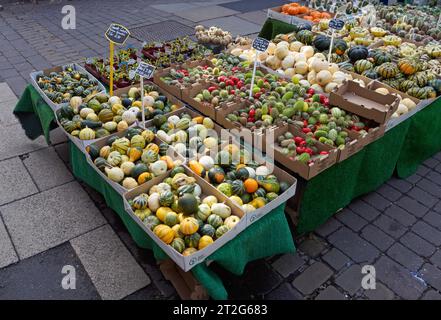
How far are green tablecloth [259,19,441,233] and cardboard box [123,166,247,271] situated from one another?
80 centimetres

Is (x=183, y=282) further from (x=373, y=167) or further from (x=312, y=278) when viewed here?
(x=373, y=167)

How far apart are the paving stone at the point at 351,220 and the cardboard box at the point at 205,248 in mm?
1594

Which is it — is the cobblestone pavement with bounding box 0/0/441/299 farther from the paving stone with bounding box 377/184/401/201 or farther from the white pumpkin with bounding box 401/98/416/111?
the white pumpkin with bounding box 401/98/416/111

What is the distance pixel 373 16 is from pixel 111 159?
16.3 ft

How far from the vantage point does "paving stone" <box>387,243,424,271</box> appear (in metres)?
3.40

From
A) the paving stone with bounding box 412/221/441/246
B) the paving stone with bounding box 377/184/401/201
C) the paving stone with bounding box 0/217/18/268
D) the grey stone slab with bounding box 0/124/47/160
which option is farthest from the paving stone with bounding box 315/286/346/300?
the grey stone slab with bounding box 0/124/47/160

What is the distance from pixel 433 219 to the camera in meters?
3.90

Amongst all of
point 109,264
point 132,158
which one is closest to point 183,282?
point 109,264

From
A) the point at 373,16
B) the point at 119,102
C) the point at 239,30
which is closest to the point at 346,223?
the point at 119,102

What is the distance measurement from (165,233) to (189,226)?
16cm

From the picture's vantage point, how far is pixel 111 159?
3.10m

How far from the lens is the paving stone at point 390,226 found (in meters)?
3.73

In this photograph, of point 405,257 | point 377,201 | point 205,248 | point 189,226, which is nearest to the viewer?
point 205,248

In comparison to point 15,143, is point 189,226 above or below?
above
